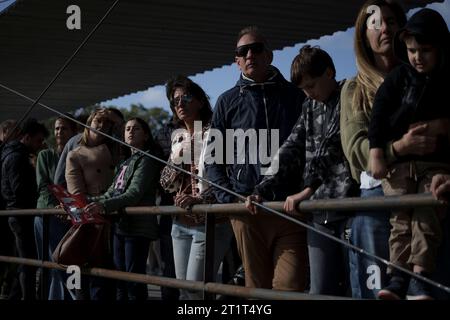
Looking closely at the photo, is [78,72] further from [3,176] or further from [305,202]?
[305,202]

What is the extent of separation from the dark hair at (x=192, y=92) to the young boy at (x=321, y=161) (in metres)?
1.26

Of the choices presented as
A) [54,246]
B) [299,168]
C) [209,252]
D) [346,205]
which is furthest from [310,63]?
[54,246]

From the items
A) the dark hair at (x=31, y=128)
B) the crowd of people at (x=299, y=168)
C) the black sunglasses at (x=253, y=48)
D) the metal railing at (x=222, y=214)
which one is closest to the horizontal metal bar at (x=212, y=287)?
the metal railing at (x=222, y=214)

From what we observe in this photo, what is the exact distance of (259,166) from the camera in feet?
13.8

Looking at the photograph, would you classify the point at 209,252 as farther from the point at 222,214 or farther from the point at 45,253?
the point at 45,253

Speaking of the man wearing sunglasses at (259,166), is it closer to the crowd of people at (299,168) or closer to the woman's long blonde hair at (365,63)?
the crowd of people at (299,168)

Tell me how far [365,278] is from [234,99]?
137cm

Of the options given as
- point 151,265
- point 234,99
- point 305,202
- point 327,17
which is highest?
point 327,17

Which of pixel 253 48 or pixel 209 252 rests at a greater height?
pixel 253 48

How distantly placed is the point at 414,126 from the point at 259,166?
51.9 inches

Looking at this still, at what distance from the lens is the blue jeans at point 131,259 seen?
5508 millimetres

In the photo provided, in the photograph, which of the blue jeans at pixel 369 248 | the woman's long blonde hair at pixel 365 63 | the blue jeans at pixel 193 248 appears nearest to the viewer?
the blue jeans at pixel 369 248

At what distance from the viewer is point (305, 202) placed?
3400 mm
